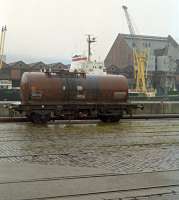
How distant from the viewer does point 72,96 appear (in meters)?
29.0

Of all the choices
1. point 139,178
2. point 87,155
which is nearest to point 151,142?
point 87,155

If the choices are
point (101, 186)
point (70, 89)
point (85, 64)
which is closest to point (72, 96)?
point (70, 89)

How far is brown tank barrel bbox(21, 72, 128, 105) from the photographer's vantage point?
1097 inches

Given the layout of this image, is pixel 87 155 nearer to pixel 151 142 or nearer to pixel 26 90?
pixel 151 142

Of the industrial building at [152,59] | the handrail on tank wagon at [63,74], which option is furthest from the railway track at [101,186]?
the industrial building at [152,59]

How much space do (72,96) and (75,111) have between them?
93 centimetres

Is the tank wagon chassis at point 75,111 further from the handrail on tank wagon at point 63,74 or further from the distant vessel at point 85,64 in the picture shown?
the distant vessel at point 85,64

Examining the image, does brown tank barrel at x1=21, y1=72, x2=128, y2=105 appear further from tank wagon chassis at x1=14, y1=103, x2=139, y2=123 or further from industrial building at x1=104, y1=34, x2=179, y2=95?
industrial building at x1=104, y1=34, x2=179, y2=95

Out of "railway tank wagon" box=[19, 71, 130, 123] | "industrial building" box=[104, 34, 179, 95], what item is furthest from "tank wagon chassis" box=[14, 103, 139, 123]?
"industrial building" box=[104, 34, 179, 95]

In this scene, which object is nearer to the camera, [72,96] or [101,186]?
[101,186]

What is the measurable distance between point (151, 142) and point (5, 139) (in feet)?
17.7

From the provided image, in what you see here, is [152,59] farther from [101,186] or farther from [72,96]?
[101,186]

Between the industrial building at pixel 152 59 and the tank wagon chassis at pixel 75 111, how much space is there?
8704 centimetres

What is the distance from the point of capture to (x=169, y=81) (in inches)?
5054
